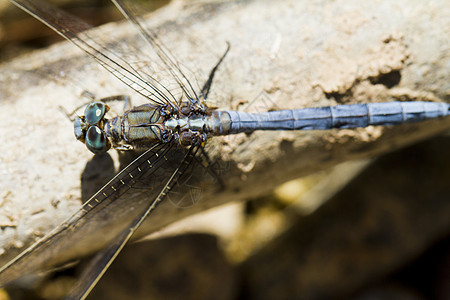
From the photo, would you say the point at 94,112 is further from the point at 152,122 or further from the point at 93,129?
the point at 152,122

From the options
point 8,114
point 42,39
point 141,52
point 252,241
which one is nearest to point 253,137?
point 141,52

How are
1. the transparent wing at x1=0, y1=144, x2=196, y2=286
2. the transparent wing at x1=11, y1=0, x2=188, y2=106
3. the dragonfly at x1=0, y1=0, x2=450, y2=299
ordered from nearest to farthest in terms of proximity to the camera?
the transparent wing at x1=0, y1=144, x2=196, y2=286 < the dragonfly at x1=0, y1=0, x2=450, y2=299 < the transparent wing at x1=11, y1=0, x2=188, y2=106

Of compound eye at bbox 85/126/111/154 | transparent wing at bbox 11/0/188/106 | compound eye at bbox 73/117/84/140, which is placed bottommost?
compound eye at bbox 85/126/111/154

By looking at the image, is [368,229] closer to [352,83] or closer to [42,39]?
[352,83]

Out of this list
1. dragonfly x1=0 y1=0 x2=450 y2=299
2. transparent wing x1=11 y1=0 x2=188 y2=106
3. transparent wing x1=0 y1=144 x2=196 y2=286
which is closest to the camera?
transparent wing x1=0 y1=144 x2=196 y2=286

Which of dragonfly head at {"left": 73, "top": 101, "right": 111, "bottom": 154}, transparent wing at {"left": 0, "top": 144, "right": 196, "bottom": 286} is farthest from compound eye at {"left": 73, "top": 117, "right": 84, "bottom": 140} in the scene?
transparent wing at {"left": 0, "top": 144, "right": 196, "bottom": 286}

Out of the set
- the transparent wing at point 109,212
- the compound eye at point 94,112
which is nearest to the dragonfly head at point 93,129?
the compound eye at point 94,112

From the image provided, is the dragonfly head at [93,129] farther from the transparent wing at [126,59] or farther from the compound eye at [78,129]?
the transparent wing at [126,59]

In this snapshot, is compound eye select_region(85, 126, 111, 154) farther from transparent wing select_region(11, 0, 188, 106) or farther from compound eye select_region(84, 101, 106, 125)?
transparent wing select_region(11, 0, 188, 106)
